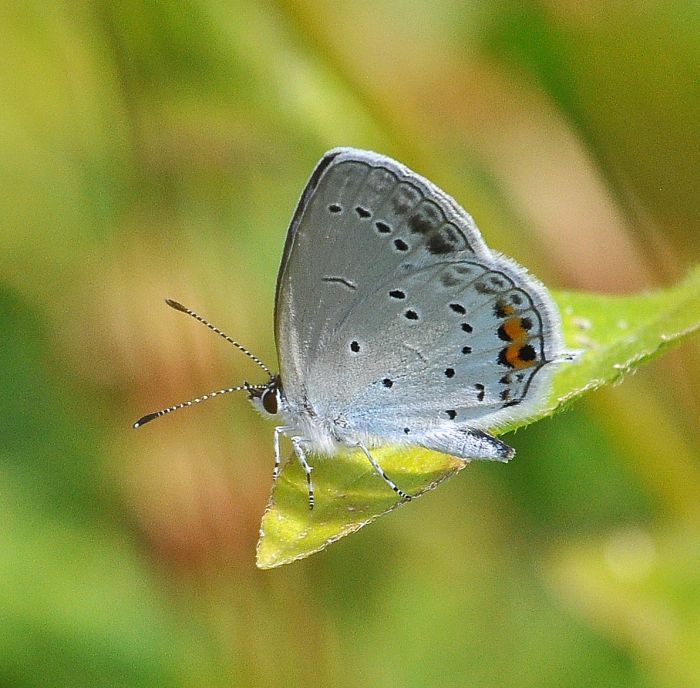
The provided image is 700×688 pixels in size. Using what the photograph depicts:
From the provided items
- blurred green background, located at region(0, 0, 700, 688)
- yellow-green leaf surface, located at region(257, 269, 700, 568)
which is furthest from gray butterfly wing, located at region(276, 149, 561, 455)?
blurred green background, located at region(0, 0, 700, 688)

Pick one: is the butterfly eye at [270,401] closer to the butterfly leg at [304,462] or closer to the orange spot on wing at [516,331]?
the butterfly leg at [304,462]

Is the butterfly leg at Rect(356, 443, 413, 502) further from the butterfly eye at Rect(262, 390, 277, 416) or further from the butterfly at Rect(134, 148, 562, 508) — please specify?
the butterfly eye at Rect(262, 390, 277, 416)

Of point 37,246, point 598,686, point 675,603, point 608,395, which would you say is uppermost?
point 37,246

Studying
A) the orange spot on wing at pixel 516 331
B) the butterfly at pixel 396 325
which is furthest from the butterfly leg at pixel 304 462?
the orange spot on wing at pixel 516 331

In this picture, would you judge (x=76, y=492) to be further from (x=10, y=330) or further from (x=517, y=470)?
(x=517, y=470)

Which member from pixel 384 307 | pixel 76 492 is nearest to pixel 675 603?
pixel 384 307

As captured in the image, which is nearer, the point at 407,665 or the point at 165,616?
the point at 165,616

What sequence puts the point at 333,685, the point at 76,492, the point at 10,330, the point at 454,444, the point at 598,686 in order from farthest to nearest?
the point at 10,330 → the point at 76,492 → the point at 598,686 → the point at 333,685 → the point at 454,444
